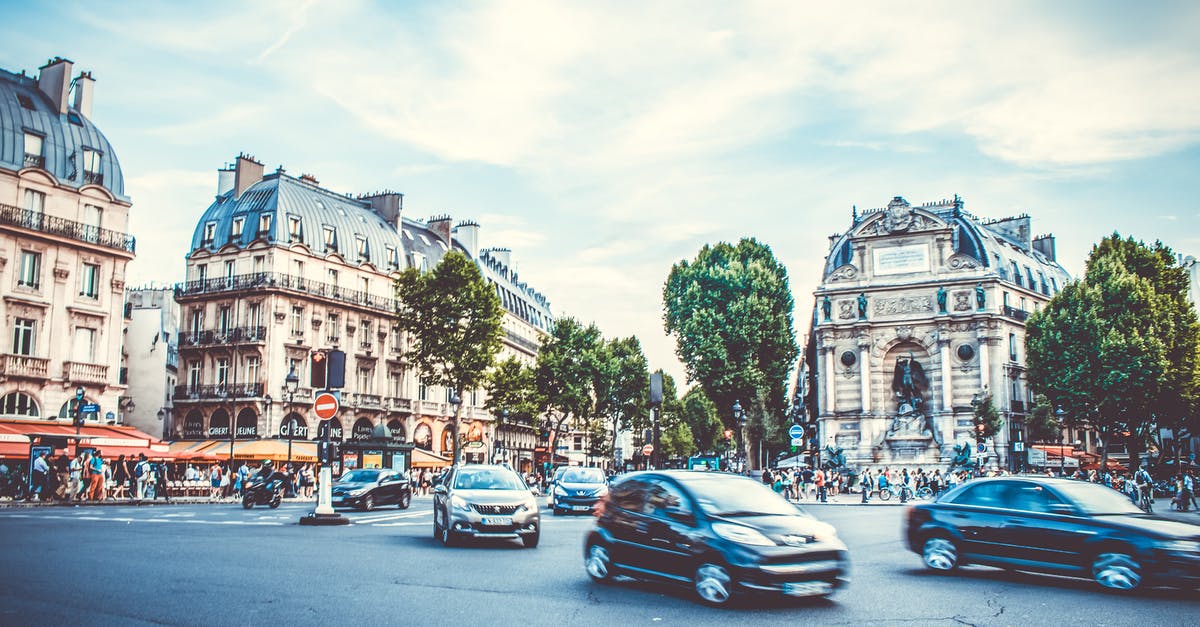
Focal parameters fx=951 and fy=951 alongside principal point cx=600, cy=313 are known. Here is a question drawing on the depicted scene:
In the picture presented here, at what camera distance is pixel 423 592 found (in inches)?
400

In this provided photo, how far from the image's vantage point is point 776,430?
6328 centimetres

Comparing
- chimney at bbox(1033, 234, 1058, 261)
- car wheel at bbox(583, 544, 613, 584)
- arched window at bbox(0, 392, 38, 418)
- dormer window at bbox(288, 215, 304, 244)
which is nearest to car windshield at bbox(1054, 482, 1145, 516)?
car wheel at bbox(583, 544, 613, 584)

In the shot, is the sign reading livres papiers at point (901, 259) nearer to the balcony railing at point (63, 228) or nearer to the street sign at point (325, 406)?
the balcony railing at point (63, 228)

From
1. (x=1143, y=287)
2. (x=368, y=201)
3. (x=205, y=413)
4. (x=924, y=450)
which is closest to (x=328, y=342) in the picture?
(x=205, y=413)

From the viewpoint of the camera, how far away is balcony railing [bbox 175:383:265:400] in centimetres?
4953

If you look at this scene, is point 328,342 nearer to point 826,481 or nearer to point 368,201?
point 368,201

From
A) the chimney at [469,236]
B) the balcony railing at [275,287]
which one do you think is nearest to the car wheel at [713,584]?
the balcony railing at [275,287]

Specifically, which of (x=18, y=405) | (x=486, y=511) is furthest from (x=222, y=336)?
(x=486, y=511)

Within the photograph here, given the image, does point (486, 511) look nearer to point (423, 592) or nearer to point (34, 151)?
point (423, 592)

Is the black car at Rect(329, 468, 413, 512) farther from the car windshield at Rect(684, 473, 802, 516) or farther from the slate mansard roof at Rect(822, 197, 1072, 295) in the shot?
the slate mansard roof at Rect(822, 197, 1072, 295)

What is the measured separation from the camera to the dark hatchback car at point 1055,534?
1066 centimetres

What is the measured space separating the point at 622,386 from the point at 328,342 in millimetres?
26517

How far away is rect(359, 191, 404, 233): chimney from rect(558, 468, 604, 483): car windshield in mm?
36954

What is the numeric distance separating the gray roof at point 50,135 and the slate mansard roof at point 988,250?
141ft
